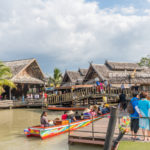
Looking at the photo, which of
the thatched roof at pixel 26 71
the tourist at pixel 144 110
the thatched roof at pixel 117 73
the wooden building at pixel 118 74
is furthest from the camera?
the thatched roof at pixel 26 71

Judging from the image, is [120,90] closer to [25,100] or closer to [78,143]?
[25,100]

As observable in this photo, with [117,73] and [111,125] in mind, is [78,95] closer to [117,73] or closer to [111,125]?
[117,73]

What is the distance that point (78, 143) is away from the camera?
826 cm

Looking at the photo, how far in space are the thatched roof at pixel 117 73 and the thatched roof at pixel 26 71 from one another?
7.92 m

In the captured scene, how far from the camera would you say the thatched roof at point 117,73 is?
26.3 m

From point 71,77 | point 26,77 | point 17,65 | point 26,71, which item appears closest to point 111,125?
point 26,77

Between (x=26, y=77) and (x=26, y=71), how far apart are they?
1134mm

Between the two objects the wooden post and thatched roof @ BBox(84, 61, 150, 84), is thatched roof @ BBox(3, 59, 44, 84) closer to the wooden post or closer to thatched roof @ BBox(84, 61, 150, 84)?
thatched roof @ BBox(84, 61, 150, 84)

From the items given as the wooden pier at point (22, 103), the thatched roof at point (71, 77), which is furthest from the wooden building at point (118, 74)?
the wooden pier at point (22, 103)

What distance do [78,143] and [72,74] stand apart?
29530 millimetres

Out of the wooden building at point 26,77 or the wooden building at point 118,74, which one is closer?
the wooden building at point 118,74

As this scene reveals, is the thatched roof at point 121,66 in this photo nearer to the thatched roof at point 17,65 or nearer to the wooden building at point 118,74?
the wooden building at point 118,74

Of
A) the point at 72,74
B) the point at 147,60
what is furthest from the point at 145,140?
the point at 147,60

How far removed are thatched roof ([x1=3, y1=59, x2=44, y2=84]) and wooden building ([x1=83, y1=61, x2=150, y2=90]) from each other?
7.77m
